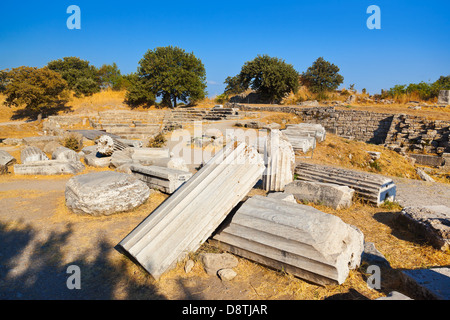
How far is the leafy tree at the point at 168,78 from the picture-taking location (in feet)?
70.6

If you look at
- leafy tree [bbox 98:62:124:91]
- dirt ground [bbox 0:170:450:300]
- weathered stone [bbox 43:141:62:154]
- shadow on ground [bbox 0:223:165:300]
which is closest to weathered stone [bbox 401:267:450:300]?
dirt ground [bbox 0:170:450:300]

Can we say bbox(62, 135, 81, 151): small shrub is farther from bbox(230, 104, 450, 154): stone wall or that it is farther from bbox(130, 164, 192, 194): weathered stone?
bbox(230, 104, 450, 154): stone wall

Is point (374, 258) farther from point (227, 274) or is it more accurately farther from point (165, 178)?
point (165, 178)

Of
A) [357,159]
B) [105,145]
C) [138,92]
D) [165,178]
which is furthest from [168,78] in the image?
[165,178]

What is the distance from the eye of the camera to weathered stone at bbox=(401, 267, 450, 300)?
1.92m

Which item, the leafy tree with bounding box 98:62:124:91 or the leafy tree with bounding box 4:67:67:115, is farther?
the leafy tree with bounding box 98:62:124:91

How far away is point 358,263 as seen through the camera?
95.4 inches

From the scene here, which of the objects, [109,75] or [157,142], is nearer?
[157,142]

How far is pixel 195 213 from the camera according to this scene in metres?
2.65

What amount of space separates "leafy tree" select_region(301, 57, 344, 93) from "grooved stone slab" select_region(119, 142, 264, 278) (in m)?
27.4

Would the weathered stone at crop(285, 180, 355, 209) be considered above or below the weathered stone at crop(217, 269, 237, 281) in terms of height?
above

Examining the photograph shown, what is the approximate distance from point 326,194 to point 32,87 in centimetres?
1977

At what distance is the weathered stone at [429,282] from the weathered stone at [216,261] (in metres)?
1.54
